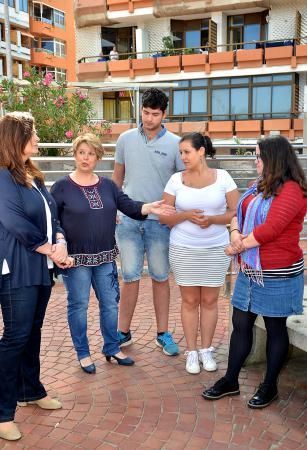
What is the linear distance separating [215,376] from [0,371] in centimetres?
164

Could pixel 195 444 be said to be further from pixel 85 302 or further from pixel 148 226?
pixel 148 226

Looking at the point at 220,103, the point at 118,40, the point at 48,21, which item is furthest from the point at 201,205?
the point at 48,21

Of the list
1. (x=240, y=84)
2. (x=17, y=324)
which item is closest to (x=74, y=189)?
(x=17, y=324)

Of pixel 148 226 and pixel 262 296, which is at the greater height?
pixel 148 226

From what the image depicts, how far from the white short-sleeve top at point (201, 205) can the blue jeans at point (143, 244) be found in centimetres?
32

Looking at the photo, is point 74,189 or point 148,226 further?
point 148,226

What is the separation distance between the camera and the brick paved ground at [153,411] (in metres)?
2.96

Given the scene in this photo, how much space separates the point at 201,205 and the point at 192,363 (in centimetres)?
124

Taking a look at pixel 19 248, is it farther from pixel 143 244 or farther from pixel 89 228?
pixel 143 244

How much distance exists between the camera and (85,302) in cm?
381

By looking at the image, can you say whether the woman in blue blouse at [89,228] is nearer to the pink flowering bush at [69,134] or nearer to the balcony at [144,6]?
the pink flowering bush at [69,134]

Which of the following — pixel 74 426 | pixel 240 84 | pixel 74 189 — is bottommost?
pixel 74 426

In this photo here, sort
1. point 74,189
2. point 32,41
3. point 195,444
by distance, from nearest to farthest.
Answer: point 195,444, point 74,189, point 32,41

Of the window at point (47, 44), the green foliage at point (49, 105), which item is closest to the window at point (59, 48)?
the window at point (47, 44)
